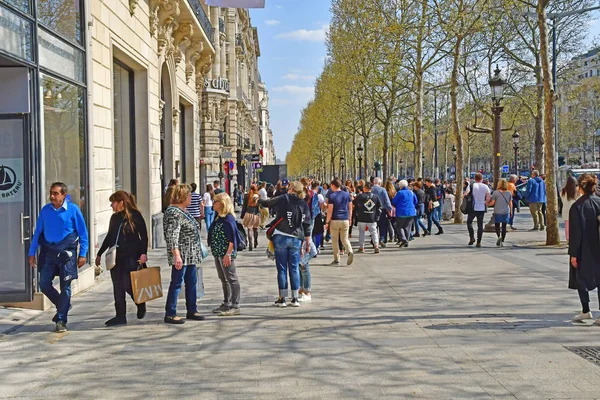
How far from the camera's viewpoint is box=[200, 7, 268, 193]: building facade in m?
43.7

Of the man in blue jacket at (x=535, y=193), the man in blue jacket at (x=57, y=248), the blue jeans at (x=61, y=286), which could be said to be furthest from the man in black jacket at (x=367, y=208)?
the blue jeans at (x=61, y=286)

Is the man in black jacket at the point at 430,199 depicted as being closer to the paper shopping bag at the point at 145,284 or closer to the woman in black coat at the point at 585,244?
the woman in black coat at the point at 585,244

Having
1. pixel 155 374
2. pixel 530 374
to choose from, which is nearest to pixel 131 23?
pixel 155 374

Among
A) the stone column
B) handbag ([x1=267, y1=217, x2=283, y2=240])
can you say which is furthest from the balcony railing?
the stone column

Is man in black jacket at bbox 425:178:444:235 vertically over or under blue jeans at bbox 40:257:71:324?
over

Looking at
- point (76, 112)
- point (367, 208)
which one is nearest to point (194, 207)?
point (367, 208)

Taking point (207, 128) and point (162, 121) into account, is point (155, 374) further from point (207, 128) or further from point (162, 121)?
point (207, 128)

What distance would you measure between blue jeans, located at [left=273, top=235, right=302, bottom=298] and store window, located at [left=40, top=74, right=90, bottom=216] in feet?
11.3

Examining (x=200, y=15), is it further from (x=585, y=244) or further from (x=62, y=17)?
(x=585, y=244)

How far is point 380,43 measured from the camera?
26406 millimetres

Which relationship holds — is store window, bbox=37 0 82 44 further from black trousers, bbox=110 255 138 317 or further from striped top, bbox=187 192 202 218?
striped top, bbox=187 192 202 218

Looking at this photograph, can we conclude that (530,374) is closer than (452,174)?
Yes

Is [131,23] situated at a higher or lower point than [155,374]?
Answer: higher

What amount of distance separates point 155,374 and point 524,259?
33.2ft
